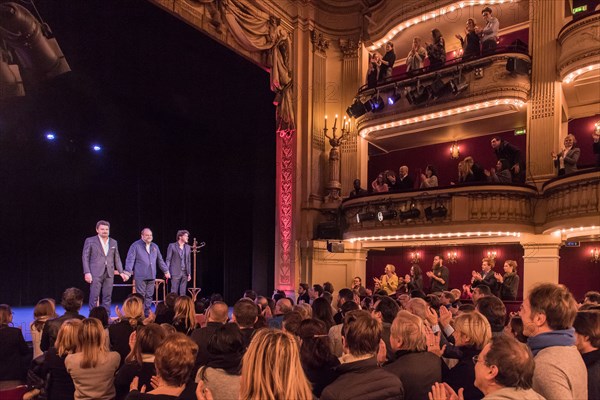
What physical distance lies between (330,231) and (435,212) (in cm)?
263

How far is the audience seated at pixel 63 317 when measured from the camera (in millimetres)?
3662

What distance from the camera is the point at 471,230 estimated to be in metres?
9.47

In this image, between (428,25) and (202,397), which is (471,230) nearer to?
(428,25)

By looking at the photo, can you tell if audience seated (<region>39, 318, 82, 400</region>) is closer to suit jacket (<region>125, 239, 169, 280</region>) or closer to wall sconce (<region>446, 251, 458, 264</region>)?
suit jacket (<region>125, 239, 169, 280</region>)

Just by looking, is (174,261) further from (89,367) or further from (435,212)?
(89,367)

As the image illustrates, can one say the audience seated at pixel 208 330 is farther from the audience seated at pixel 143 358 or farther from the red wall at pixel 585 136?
the red wall at pixel 585 136

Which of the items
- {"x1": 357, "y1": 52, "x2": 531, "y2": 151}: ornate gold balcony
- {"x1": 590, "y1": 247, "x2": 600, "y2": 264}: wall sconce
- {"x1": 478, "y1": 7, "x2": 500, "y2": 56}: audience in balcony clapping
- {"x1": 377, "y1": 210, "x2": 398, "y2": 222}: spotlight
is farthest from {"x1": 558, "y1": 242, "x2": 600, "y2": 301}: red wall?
{"x1": 478, "y1": 7, "x2": 500, "y2": 56}: audience in balcony clapping

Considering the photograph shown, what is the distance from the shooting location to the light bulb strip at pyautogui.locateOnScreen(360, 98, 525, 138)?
32.5ft

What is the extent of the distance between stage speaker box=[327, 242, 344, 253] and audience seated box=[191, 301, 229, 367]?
25.8 ft

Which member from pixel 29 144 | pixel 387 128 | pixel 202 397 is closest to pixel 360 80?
pixel 387 128

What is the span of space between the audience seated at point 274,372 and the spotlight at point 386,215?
875 centimetres

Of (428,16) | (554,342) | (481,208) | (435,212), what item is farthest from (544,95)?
(554,342)

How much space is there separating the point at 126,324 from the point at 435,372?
2386 millimetres

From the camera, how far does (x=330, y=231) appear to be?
11352mm
